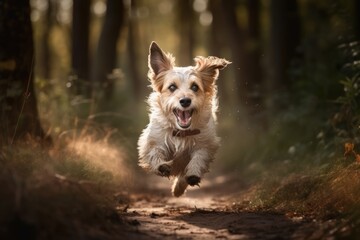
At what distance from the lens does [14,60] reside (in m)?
8.52

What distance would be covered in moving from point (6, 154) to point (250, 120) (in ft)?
36.6

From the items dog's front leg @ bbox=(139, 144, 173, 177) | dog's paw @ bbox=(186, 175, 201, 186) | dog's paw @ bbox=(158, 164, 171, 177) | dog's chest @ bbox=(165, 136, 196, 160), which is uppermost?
dog's chest @ bbox=(165, 136, 196, 160)

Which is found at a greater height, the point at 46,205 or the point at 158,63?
the point at 158,63

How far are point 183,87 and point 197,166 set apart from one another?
1.05 m

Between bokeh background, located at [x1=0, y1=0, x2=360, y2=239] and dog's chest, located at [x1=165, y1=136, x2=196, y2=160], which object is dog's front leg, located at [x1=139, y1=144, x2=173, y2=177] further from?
bokeh background, located at [x1=0, y1=0, x2=360, y2=239]

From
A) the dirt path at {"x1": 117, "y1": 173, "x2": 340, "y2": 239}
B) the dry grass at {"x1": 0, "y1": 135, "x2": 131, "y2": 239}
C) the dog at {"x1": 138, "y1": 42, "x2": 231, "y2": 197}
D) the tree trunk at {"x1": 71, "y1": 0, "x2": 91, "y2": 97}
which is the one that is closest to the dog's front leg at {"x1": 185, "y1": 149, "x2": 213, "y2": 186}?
the dog at {"x1": 138, "y1": 42, "x2": 231, "y2": 197}

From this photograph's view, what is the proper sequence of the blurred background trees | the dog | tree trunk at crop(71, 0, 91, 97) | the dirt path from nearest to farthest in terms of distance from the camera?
the dirt path
the dog
the blurred background trees
tree trunk at crop(71, 0, 91, 97)

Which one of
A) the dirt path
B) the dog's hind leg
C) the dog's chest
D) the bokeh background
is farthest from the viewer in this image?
the dog's hind leg

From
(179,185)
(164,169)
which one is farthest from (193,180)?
(179,185)

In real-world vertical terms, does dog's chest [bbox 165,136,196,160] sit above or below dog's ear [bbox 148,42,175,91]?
below

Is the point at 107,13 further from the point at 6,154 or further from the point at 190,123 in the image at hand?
Result: the point at 6,154

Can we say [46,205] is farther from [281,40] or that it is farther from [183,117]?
[281,40]

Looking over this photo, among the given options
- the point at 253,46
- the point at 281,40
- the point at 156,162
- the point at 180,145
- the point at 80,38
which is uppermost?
the point at 253,46

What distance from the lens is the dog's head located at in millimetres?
7883
